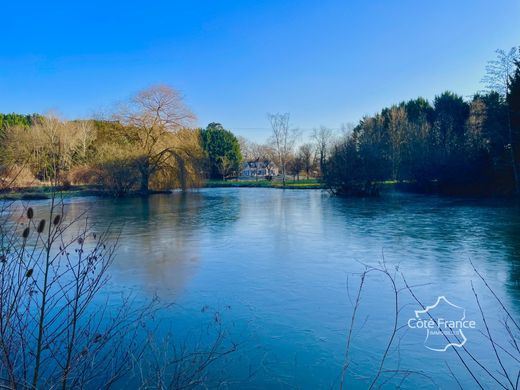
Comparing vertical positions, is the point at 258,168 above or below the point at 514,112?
below

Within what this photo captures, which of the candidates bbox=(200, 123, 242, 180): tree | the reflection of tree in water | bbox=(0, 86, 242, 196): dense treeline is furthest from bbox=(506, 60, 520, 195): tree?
bbox=(200, 123, 242, 180): tree

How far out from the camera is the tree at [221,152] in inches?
2184

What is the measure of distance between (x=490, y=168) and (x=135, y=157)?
2237cm

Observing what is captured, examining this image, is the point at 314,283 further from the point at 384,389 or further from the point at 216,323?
the point at 384,389

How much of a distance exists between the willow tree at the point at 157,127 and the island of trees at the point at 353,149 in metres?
0.07

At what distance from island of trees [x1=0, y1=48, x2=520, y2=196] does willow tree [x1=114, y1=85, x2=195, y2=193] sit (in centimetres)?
7

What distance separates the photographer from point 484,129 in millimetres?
20438

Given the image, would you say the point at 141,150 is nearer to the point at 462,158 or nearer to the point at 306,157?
the point at 462,158

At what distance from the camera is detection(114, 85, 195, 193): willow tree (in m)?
27.6

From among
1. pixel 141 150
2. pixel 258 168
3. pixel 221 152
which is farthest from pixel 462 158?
pixel 258 168

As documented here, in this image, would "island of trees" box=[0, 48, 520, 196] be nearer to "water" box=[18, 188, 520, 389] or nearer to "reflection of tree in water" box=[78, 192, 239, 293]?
"reflection of tree in water" box=[78, 192, 239, 293]

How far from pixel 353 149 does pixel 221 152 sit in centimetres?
3525

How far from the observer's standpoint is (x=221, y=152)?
56.9m

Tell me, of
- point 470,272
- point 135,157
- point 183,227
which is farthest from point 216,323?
point 135,157
